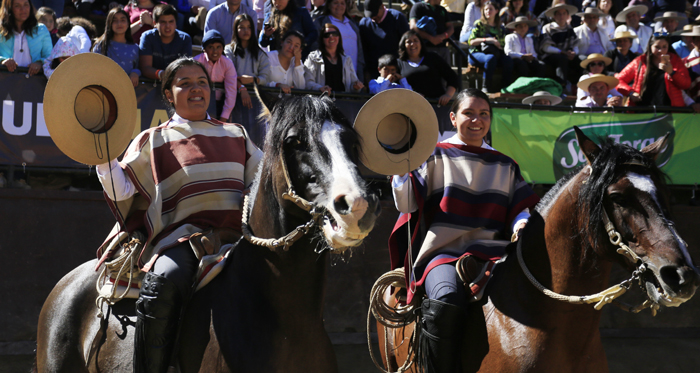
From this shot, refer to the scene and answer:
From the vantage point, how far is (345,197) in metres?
2.12

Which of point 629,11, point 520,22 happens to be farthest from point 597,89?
point 629,11

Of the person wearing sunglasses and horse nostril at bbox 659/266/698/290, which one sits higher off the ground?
horse nostril at bbox 659/266/698/290

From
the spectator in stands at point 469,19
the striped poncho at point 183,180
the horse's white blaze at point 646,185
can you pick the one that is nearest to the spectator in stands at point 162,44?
the striped poncho at point 183,180

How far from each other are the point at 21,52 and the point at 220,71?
1892 millimetres

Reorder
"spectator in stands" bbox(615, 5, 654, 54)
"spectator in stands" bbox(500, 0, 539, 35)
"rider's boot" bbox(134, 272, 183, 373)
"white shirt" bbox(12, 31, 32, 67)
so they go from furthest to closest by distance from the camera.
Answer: "spectator in stands" bbox(615, 5, 654, 54) → "spectator in stands" bbox(500, 0, 539, 35) → "white shirt" bbox(12, 31, 32, 67) → "rider's boot" bbox(134, 272, 183, 373)

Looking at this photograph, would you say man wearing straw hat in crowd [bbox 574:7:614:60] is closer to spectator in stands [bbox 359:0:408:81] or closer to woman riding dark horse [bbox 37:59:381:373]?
spectator in stands [bbox 359:0:408:81]

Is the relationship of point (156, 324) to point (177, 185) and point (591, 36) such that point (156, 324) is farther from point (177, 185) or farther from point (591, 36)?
point (591, 36)

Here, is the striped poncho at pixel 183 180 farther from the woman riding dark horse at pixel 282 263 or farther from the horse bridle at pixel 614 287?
the horse bridle at pixel 614 287

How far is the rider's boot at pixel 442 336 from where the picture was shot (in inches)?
126

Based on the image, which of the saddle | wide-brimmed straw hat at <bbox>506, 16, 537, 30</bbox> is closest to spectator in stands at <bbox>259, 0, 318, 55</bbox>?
wide-brimmed straw hat at <bbox>506, 16, 537, 30</bbox>

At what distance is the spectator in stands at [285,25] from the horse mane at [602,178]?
4.93m

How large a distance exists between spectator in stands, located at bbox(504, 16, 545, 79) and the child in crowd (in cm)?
493

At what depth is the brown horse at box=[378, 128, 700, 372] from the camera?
8.79 ft

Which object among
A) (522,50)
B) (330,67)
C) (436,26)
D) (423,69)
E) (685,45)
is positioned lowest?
(685,45)
